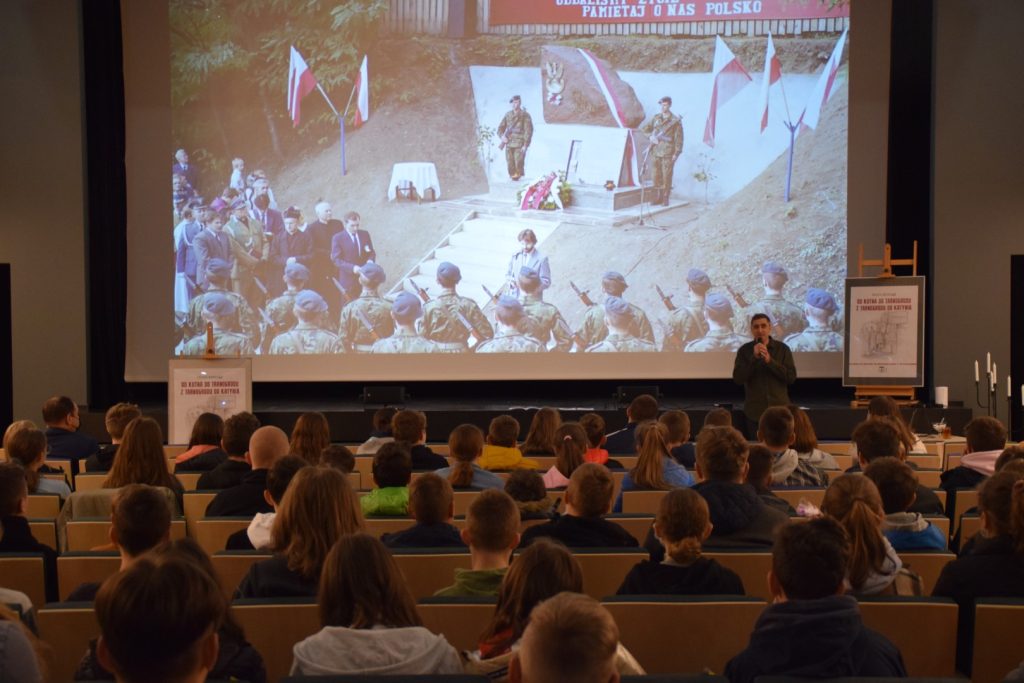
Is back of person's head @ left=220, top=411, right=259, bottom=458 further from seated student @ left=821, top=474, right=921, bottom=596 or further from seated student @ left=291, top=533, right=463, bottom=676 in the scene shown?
seated student @ left=821, top=474, right=921, bottom=596

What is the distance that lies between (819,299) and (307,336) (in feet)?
17.0

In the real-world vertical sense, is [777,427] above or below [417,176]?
below

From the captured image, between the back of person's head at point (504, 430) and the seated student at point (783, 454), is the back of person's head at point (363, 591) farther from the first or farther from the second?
the back of person's head at point (504, 430)

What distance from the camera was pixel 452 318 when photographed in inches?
416

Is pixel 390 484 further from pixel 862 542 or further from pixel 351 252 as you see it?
pixel 351 252

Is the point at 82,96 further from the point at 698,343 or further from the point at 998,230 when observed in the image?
the point at 998,230

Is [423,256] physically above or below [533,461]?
above

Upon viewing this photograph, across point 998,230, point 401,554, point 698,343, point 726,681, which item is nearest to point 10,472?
point 401,554

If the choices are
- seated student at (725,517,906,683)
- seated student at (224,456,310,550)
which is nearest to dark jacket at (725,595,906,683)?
seated student at (725,517,906,683)

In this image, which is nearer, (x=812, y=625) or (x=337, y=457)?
(x=812, y=625)

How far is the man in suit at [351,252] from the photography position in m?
10.5

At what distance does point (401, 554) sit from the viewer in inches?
133

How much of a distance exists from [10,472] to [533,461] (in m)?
2.79

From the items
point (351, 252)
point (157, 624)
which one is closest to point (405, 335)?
point (351, 252)
